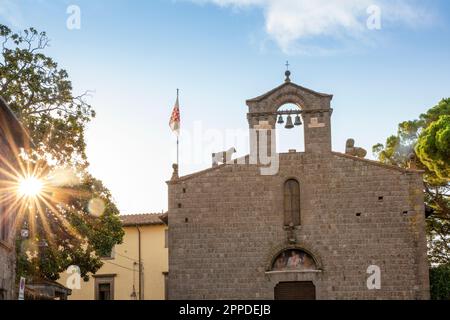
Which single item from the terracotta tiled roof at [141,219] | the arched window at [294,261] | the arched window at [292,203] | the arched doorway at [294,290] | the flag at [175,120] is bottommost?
the arched doorway at [294,290]

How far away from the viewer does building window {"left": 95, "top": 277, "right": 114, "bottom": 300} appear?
123 feet

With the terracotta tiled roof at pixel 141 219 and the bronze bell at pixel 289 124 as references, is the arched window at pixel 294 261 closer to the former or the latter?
the bronze bell at pixel 289 124

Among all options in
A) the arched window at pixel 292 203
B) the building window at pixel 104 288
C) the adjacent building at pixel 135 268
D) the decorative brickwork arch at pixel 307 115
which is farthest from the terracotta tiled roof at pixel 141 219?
the arched window at pixel 292 203

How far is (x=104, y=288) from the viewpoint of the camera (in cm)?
3781

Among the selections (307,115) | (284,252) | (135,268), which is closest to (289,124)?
(307,115)

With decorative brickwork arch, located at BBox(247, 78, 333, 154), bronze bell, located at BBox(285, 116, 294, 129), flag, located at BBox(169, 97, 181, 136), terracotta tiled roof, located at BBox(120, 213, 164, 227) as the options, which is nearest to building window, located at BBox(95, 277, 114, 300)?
terracotta tiled roof, located at BBox(120, 213, 164, 227)

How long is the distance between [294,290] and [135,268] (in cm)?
1539

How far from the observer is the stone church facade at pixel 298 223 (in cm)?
2402

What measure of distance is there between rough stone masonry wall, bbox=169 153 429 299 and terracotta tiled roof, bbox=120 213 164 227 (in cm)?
1235

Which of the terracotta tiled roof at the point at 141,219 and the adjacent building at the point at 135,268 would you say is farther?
the terracotta tiled roof at the point at 141,219

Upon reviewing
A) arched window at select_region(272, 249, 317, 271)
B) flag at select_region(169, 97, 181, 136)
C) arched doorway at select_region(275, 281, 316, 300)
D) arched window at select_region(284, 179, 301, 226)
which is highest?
flag at select_region(169, 97, 181, 136)

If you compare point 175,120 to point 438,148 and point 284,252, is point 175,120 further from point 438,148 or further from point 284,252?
point 438,148

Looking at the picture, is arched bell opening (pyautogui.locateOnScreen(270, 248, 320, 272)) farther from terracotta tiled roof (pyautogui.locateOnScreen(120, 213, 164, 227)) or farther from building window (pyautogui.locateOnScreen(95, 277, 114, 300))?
building window (pyautogui.locateOnScreen(95, 277, 114, 300))

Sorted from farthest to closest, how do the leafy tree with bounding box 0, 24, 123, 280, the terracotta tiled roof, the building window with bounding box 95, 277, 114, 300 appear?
the terracotta tiled roof
the building window with bounding box 95, 277, 114, 300
the leafy tree with bounding box 0, 24, 123, 280
